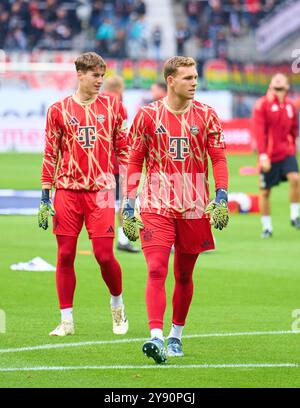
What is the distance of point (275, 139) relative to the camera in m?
18.3

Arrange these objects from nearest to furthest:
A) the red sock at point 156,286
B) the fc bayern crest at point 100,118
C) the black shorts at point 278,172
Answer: the red sock at point 156,286, the fc bayern crest at point 100,118, the black shorts at point 278,172

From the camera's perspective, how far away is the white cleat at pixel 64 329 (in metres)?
9.94

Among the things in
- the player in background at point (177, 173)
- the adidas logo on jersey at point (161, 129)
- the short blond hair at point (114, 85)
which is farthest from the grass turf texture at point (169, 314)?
the short blond hair at point (114, 85)

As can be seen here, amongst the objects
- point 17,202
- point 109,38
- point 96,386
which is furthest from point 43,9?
point 96,386

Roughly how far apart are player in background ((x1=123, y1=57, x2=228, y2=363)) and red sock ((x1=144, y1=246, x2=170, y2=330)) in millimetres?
18

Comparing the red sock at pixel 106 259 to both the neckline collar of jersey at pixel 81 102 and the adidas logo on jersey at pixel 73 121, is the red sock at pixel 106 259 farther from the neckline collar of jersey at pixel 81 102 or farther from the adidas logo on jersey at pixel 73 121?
the neckline collar of jersey at pixel 81 102

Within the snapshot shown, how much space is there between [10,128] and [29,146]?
2.39 feet

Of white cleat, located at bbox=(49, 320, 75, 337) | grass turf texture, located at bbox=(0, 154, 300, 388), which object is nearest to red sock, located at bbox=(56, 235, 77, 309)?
white cleat, located at bbox=(49, 320, 75, 337)

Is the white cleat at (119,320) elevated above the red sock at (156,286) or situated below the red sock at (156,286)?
below

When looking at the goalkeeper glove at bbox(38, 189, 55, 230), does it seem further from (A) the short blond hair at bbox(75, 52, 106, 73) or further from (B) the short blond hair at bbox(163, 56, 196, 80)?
(B) the short blond hair at bbox(163, 56, 196, 80)

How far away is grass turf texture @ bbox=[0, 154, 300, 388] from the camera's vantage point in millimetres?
8203

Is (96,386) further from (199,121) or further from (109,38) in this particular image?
(109,38)

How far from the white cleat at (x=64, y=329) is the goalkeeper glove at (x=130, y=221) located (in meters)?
1.28

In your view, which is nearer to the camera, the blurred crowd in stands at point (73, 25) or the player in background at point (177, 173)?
the player in background at point (177, 173)
